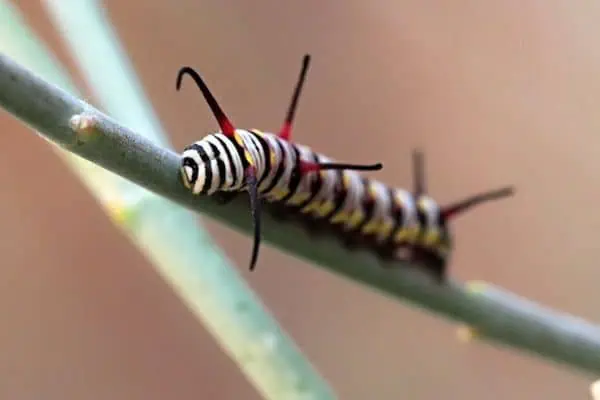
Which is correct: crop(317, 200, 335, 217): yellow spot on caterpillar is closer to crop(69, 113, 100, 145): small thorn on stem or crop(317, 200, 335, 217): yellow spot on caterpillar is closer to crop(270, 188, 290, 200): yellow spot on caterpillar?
crop(270, 188, 290, 200): yellow spot on caterpillar

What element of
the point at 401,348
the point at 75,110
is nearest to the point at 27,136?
the point at 401,348

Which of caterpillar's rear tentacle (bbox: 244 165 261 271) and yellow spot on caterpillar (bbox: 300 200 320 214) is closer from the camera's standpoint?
caterpillar's rear tentacle (bbox: 244 165 261 271)

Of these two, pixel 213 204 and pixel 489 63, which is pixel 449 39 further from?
pixel 213 204

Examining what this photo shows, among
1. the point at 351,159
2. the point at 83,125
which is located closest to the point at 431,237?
the point at 83,125

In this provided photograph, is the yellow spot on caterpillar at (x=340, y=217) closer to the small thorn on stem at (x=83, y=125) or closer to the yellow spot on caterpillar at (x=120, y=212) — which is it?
the yellow spot on caterpillar at (x=120, y=212)

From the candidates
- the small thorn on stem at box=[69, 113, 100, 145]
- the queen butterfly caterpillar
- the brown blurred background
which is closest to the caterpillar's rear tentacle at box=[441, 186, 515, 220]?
the queen butterfly caterpillar
